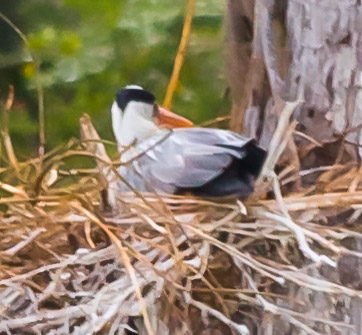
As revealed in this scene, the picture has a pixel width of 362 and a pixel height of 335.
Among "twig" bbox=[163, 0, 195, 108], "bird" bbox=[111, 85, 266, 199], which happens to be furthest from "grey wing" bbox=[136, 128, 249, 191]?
"twig" bbox=[163, 0, 195, 108]

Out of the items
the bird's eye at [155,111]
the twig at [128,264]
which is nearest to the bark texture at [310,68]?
the bird's eye at [155,111]

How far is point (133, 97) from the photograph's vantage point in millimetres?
765

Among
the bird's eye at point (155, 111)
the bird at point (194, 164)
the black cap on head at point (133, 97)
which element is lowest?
the bird at point (194, 164)

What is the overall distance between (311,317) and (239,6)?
36 centimetres

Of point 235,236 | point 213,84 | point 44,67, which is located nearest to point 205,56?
point 213,84

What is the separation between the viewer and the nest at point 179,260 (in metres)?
0.60

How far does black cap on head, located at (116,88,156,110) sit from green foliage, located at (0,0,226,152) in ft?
0.38

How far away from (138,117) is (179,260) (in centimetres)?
21

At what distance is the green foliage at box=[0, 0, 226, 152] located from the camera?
2.96ft

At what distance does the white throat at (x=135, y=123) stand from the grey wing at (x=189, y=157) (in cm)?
5

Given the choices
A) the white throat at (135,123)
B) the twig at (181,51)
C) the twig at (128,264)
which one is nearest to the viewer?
the twig at (128,264)

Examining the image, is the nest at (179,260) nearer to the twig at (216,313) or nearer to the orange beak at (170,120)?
the twig at (216,313)

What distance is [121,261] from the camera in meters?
0.62

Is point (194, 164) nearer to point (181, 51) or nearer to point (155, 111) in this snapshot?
point (155, 111)
